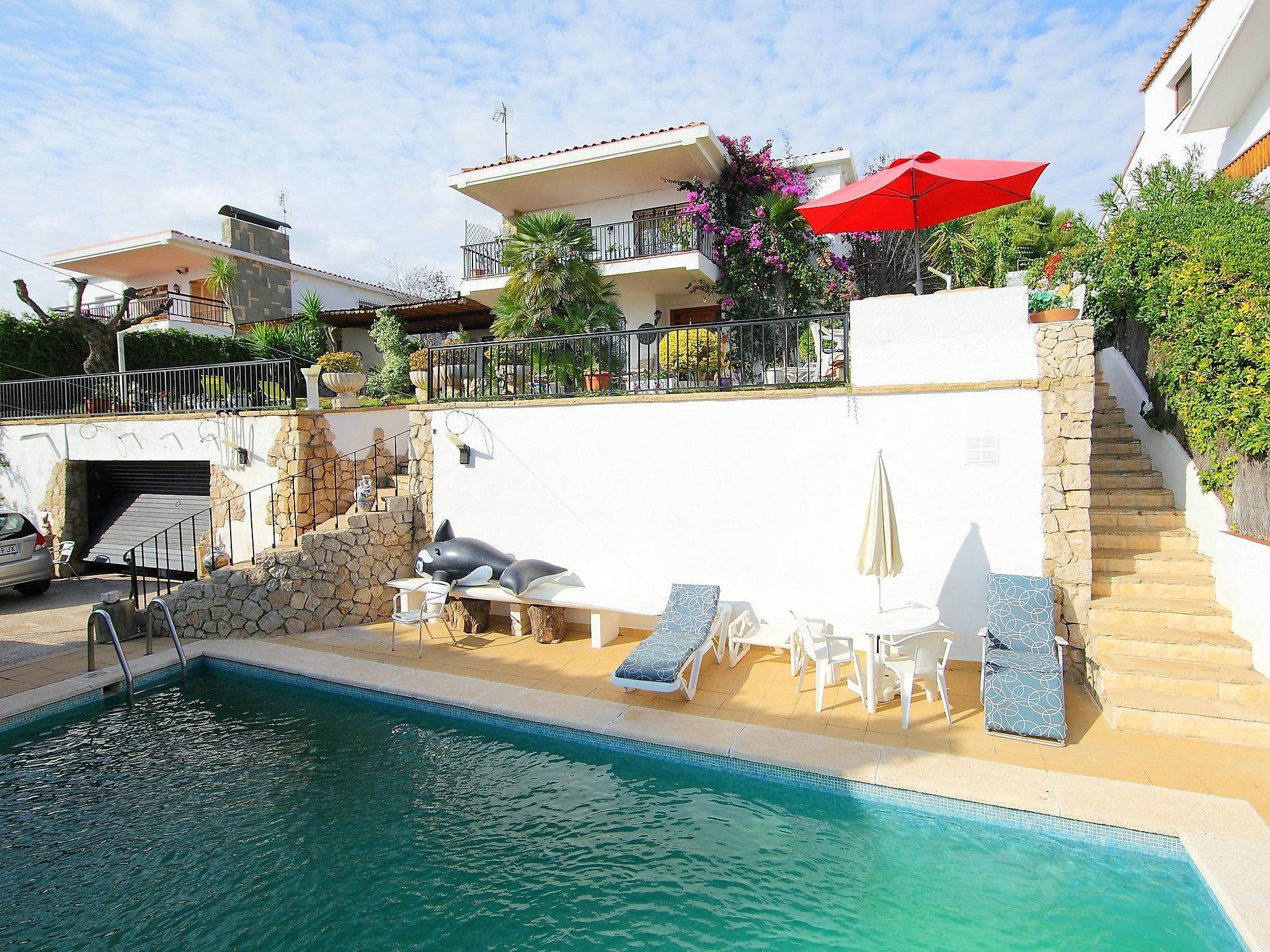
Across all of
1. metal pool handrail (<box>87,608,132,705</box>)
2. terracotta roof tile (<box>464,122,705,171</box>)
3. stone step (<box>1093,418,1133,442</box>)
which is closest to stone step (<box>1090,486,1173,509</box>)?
stone step (<box>1093,418,1133,442</box>)

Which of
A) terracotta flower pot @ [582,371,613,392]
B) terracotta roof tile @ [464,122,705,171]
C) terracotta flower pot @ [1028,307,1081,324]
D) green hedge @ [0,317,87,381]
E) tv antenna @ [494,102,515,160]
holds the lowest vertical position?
terracotta flower pot @ [582,371,613,392]

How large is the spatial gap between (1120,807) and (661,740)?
358 centimetres

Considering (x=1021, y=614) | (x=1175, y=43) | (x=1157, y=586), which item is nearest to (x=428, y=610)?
(x=1021, y=614)

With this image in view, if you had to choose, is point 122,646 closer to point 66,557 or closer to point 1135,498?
point 66,557

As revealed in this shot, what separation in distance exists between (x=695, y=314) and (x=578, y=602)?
11.0 meters

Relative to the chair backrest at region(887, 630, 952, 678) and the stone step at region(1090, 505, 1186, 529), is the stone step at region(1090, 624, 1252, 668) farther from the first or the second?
the stone step at region(1090, 505, 1186, 529)

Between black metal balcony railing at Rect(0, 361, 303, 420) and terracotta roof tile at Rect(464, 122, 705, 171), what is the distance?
23.4 ft

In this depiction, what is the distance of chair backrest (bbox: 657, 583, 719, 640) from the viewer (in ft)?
25.3

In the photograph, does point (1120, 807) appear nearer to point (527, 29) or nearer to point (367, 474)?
point (527, 29)

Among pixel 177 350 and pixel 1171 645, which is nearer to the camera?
pixel 1171 645

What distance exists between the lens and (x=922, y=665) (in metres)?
6.35

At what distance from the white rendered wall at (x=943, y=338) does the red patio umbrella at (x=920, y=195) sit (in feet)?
1.42

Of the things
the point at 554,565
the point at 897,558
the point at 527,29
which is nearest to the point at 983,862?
the point at 897,558

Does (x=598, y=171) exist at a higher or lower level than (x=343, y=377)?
higher
